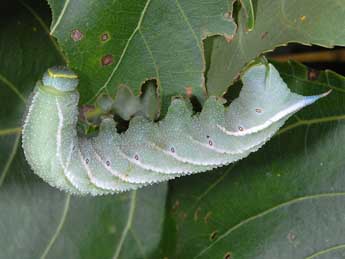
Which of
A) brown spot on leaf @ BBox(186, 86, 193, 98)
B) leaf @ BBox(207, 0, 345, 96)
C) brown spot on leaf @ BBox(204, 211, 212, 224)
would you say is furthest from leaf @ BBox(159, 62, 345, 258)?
brown spot on leaf @ BBox(186, 86, 193, 98)

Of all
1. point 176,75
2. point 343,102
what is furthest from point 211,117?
point 343,102

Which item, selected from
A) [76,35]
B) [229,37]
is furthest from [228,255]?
[76,35]

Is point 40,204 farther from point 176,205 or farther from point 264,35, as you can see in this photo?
point 264,35

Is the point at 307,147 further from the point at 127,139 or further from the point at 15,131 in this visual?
the point at 15,131

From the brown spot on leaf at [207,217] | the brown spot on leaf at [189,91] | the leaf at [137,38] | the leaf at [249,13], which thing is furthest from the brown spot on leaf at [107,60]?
the brown spot on leaf at [207,217]

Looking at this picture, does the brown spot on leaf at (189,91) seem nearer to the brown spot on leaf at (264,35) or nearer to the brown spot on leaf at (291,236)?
the brown spot on leaf at (264,35)

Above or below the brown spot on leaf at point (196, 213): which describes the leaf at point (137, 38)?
above
